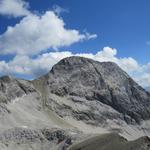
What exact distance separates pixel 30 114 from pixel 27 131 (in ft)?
103

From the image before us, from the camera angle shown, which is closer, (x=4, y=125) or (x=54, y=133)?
(x=54, y=133)

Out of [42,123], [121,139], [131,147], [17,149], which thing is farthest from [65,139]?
[131,147]

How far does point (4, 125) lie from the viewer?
176 metres

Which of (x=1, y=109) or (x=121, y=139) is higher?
(x=1, y=109)

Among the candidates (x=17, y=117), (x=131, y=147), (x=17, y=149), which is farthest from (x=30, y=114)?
(x=131, y=147)

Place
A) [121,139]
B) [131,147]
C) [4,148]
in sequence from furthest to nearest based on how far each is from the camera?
[4,148] < [121,139] < [131,147]

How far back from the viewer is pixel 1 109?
190 metres

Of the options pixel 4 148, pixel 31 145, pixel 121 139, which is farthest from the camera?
pixel 31 145

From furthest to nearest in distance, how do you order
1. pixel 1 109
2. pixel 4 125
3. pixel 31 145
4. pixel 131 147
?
pixel 1 109, pixel 4 125, pixel 31 145, pixel 131 147

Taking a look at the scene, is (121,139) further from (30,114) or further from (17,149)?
(30,114)

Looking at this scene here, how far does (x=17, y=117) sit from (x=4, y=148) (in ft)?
122

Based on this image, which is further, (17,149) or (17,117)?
(17,117)

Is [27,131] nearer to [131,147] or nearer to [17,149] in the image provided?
[17,149]

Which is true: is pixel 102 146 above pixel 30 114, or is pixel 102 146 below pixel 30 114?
below
